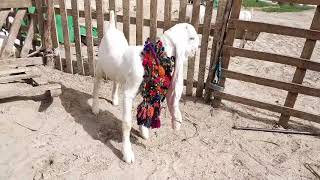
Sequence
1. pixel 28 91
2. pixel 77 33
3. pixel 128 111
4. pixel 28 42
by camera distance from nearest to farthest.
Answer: pixel 128 111 < pixel 28 91 < pixel 77 33 < pixel 28 42

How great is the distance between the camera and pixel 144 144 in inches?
164

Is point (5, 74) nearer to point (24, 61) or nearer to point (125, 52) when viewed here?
point (24, 61)

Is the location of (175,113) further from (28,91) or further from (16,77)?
(16,77)

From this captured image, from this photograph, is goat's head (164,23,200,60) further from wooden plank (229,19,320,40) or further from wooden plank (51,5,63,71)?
wooden plank (51,5,63,71)

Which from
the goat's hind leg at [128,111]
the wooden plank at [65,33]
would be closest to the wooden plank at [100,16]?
the wooden plank at [65,33]

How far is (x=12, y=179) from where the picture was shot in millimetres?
3434

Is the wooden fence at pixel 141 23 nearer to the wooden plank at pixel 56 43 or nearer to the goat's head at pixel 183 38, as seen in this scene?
the wooden plank at pixel 56 43

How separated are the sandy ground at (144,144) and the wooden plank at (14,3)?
5.17 feet

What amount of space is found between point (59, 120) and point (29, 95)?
0.71 metres

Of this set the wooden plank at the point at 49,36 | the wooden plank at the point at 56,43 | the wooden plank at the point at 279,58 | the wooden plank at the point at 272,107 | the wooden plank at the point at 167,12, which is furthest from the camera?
the wooden plank at the point at 56,43

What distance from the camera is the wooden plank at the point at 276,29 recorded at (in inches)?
167

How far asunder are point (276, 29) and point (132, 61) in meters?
2.15

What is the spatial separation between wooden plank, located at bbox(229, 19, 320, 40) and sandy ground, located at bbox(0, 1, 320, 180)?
1398mm

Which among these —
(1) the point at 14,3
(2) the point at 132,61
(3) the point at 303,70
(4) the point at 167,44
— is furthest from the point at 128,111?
(1) the point at 14,3
